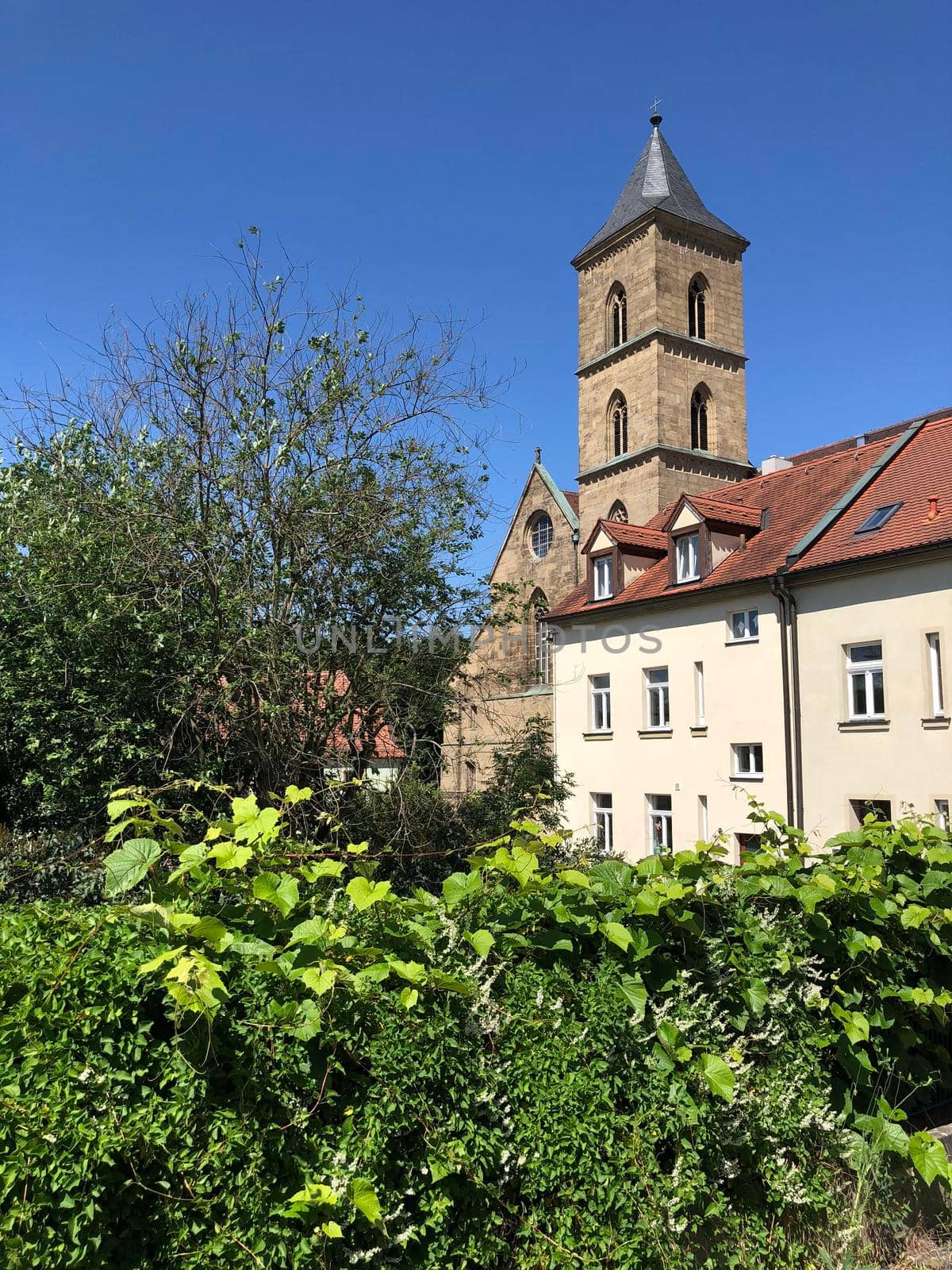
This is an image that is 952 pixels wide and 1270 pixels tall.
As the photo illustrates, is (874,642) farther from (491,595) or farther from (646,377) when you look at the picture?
(646,377)

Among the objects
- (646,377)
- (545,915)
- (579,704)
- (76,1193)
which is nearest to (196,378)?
(545,915)

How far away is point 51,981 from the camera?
195 cm

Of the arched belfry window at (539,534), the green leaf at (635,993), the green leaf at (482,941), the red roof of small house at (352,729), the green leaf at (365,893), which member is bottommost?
the green leaf at (635,993)

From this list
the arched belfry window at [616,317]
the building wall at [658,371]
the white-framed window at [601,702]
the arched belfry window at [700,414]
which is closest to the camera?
the white-framed window at [601,702]

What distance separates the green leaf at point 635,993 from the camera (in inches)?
112

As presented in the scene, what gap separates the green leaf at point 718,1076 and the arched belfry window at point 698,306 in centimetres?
3558

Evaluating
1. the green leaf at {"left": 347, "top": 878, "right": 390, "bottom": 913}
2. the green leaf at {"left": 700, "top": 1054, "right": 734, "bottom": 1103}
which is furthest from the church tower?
the green leaf at {"left": 347, "top": 878, "right": 390, "bottom": 913}

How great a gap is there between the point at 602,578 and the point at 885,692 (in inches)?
415

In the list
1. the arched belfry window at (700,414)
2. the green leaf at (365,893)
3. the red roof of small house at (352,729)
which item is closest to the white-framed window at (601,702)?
the arched belfry window at (700,414)

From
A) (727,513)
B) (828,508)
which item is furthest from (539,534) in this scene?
(828,508)

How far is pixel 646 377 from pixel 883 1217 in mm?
32730

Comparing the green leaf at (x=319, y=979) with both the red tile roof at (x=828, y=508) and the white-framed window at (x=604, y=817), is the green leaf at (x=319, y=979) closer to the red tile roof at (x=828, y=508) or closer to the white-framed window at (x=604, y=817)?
the red tile roof at (x=828, y=508)

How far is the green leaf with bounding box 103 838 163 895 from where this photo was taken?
7.50ft

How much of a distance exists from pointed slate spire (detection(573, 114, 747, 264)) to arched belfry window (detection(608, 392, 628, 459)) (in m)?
7.06
